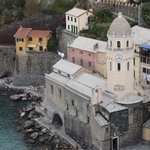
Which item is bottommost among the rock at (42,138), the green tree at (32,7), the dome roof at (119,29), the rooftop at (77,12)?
the rock at (42,138)

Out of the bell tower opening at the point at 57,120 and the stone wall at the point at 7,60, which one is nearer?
the bell tower opening at the point at 57,120

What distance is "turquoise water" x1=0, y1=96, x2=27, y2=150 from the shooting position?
56728 millimetres

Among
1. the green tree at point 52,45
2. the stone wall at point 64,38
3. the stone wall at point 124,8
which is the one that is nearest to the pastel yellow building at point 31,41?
the green tree at point 52,45

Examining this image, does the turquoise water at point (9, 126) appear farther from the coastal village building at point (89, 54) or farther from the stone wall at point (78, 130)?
the coastal village building at point (89, 54)

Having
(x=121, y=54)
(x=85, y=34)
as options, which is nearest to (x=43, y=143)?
(x=121, y=54)

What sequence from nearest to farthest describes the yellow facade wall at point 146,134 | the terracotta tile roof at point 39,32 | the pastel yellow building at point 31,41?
the yellow facade wall at point 146,134, the pastel yellow building at point 31,41, the terracotta tile roof at point 39,32

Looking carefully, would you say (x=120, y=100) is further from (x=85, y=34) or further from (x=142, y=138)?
(x=85, y=34)

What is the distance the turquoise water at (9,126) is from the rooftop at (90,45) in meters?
12.9

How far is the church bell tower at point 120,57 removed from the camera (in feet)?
166

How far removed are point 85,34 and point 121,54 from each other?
23.8m

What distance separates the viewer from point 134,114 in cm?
5153

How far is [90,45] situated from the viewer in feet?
212

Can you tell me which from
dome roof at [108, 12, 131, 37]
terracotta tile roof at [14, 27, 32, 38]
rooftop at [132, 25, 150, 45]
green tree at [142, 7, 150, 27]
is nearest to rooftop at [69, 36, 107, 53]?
rooftop at [132, 25, 150, 45]

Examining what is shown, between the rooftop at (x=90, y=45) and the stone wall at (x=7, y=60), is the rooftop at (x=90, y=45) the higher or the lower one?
the higher one
